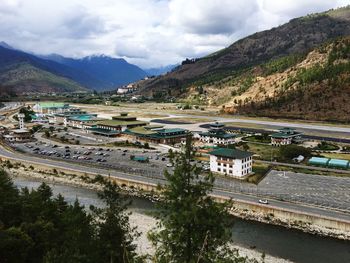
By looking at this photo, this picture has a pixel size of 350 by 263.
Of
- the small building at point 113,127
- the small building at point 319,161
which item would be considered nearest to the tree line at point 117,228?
the small building at point 319,161

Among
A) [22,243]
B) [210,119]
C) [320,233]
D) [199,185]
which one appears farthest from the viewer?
[210,119]

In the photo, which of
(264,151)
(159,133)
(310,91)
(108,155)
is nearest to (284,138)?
(264,151)

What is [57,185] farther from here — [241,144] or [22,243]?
[241,144]

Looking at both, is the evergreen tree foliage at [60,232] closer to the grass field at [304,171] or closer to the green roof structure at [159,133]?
the grass field at [304,171]

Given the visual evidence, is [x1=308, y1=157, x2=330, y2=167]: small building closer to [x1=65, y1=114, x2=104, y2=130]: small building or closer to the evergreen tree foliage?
the evergreen tree foliage

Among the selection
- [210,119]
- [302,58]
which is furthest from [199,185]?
[302,58]

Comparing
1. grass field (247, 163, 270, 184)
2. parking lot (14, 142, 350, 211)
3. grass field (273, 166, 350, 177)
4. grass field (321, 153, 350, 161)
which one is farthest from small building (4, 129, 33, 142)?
grass field (321, 153, 350, 161)

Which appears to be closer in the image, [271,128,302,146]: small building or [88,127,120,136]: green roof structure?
[271,128,302,146]: small building
